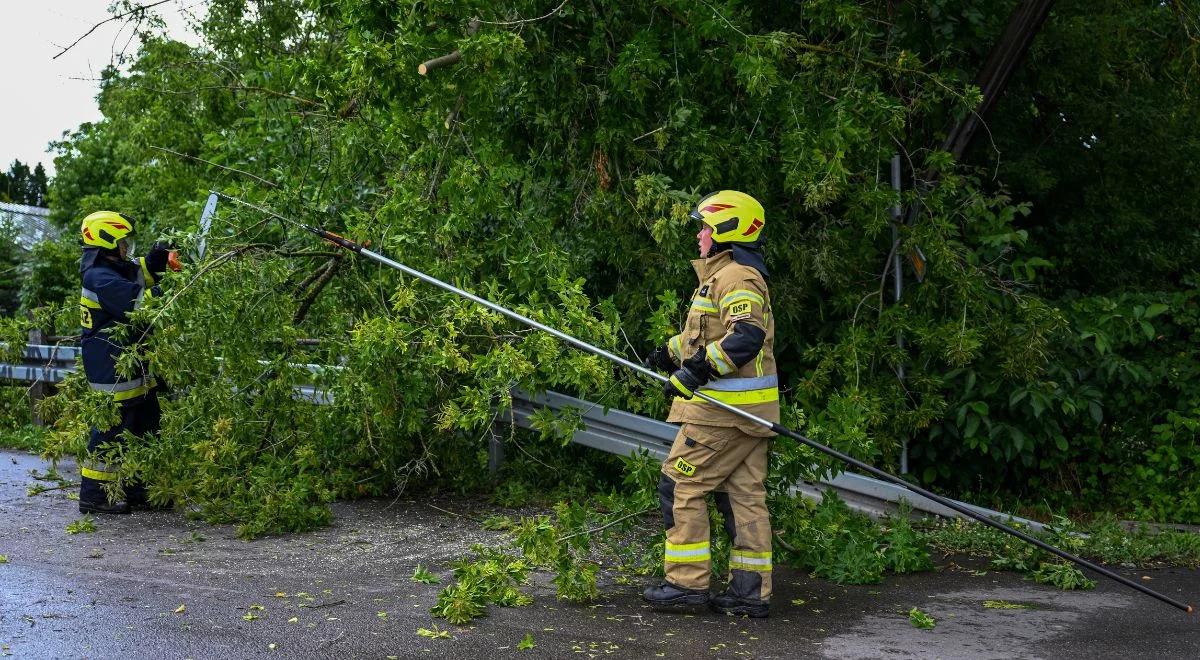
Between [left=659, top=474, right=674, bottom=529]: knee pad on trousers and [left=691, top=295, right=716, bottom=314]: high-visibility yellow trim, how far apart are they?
803 mm

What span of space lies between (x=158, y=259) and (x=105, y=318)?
0.50 metres

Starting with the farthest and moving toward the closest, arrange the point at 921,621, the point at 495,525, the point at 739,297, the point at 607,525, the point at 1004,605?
the point at 495,525 → the point at 607,525 → the point at 1004,605 → the point at 739,297 → the point at 921,621

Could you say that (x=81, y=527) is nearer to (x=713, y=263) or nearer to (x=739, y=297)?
(x=713, y=263)

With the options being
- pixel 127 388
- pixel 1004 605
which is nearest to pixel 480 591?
pixel 1004 605

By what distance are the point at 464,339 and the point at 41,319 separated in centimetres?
322

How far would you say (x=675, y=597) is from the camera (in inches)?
207

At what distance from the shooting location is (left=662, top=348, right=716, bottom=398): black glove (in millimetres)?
5160

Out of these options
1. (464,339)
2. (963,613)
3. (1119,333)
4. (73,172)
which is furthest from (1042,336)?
(73,172)

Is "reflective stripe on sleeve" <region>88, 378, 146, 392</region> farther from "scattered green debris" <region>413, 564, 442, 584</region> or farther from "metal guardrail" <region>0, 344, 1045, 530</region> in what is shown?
"scattered green debris" <region>413, 564, 442, 584</region>

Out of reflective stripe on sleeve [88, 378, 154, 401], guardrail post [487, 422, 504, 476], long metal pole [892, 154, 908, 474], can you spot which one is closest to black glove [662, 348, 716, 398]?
long metal pole [892, 154, 908, 474]

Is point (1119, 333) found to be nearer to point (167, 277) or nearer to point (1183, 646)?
point (1183, 646)

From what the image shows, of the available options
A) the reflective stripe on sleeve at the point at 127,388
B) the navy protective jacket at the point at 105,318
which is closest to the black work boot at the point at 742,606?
the navy protective jacket at the point at 105,318

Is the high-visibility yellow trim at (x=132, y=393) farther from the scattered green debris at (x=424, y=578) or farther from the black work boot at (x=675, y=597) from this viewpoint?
the black work boot at (x=675, y=597)

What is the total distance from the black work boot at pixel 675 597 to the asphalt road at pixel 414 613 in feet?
0.23
